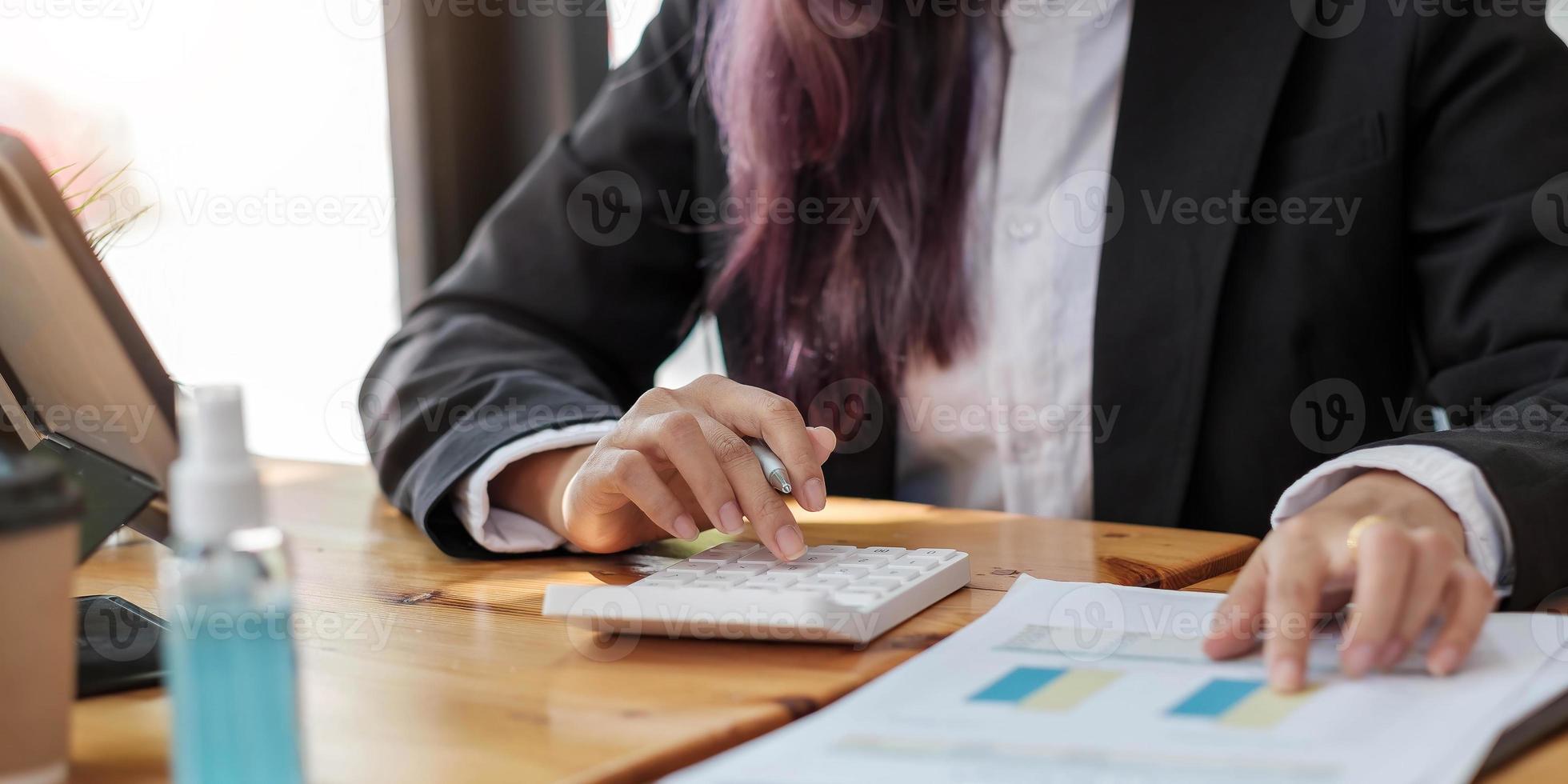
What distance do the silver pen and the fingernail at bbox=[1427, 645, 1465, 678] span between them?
353mm

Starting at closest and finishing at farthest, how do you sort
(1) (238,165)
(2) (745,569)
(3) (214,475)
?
(3) (214,475), (2) (745,569), (1) (238,165)

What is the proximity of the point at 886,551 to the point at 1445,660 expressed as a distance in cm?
32

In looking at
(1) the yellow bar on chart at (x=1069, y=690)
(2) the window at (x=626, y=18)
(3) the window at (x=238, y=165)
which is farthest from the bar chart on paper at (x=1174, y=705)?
(2) the window at (x=626, y=18)

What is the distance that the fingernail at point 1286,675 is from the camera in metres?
0.49

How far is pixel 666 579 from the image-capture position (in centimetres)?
66

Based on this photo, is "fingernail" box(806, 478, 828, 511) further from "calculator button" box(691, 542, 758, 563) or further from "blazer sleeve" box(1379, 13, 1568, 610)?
"blazer sleeve" box(1379, 13, 1568, 610)

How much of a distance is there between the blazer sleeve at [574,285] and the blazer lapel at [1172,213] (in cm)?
46

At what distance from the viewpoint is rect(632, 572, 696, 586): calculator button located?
65 centimetres

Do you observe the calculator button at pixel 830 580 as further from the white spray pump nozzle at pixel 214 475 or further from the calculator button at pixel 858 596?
the white spray pump nozzle at pixel 214 475

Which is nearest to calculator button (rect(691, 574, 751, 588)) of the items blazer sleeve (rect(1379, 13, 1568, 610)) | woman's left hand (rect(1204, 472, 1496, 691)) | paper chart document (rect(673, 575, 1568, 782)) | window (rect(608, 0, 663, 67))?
paper chart document (rect(673, 575, 1568, 782))

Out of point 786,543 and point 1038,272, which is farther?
point 1038,272

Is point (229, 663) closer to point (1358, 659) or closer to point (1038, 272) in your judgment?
point (1358, 659)

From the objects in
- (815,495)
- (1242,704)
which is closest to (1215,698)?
(1242,704)

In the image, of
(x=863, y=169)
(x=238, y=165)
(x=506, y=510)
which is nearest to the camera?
(x=506, y=510)
